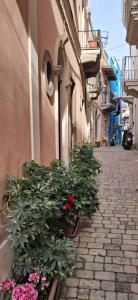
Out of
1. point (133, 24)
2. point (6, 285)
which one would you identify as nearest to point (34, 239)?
point (6, 285)

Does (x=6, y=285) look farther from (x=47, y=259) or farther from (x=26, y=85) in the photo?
(x=26, y=85)

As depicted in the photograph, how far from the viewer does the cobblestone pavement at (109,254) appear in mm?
2656

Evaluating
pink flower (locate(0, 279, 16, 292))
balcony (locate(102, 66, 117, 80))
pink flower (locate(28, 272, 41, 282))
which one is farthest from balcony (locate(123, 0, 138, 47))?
balcony (locate(102, 66, 117, 80))

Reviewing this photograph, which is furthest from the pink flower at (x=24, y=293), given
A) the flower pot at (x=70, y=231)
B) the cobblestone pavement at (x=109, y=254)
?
the flower pot at (x=70, y=231)

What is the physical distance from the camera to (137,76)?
45.2 feet

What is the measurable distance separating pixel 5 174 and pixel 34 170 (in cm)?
58

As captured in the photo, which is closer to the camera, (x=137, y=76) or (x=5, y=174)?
(x=5, y=174)

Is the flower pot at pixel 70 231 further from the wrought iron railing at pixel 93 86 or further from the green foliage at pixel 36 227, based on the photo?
the wrought iron railing at pixel 93 86

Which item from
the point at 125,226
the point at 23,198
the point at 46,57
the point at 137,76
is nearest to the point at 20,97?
the point at 23,198

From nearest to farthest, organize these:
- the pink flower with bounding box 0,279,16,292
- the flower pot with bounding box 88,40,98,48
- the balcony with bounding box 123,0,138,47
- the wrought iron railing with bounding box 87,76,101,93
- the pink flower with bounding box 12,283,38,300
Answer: the pink flower with bounding box 12,283,38,300 < the pink flower with bounding box 0,279,16,292 < the balcony with bounding box 123,0,138,47 < the flower pot with bounding box 88,40,98,48 < the wrought iron railing with bounding box 87,76,101,93

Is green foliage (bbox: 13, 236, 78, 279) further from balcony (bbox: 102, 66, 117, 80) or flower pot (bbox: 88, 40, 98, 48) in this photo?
balcony (bbox: 102, 66, 117, 80)

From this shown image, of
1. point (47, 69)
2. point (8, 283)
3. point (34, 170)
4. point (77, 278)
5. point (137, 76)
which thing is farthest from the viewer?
point (137, 76)

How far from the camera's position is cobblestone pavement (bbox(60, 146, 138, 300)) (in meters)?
2.66

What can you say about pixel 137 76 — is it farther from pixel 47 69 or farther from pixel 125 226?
pixel 125 226
